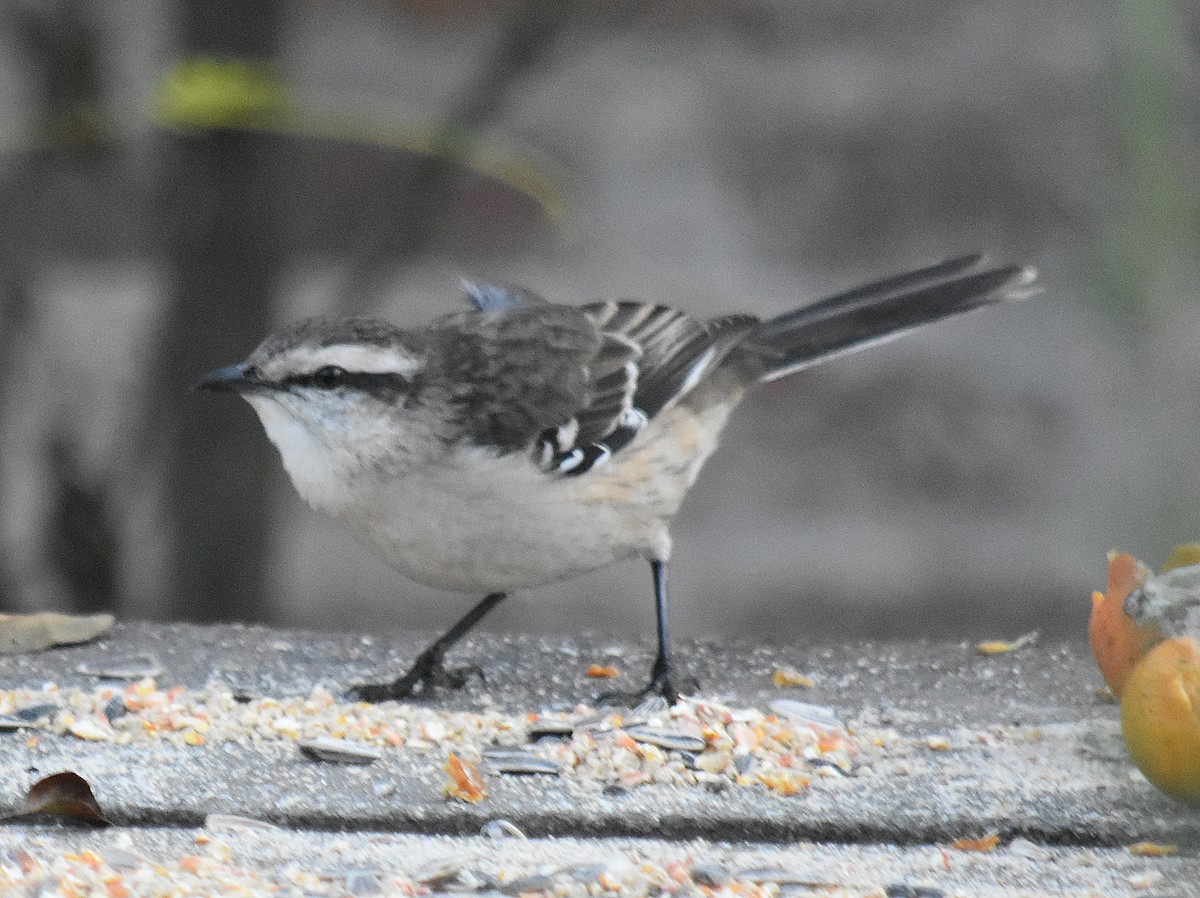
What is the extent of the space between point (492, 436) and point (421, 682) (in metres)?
0.48

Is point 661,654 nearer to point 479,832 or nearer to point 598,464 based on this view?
point 598,464

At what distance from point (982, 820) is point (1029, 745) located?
1.29 feet

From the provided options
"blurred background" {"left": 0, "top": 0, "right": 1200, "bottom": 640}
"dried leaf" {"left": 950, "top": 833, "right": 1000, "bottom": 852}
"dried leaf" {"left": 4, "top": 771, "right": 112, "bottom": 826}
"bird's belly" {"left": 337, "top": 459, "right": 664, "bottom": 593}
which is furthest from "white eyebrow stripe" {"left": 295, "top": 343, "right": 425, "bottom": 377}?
"dried leaf" {"left": 950, "top": 833, "right": 1000, "bottom": 852}

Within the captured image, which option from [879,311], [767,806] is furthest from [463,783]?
[879,311]

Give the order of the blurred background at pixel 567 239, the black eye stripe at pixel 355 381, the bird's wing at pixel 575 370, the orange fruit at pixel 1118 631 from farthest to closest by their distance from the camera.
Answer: the blurred background at pixel 567 239 < the bird's wing at pixel 575 370 < the black eye stripe at pixel 355 381 < the orange fruit at pixel 1118 631

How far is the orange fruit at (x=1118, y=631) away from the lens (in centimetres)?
248

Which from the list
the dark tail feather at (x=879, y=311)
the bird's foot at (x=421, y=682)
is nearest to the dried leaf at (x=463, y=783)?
the bird's foot at (x=421, y=682)

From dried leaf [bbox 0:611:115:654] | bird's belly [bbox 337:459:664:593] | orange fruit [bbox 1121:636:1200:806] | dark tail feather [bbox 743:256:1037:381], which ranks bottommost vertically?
dried leaf [bbox 0:611:115:654]

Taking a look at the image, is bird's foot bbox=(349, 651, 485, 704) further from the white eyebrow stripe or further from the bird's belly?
the white eyebrow stripe

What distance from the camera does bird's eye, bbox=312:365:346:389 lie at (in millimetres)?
3199

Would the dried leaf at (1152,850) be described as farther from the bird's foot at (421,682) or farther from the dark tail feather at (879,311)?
the dark tail feather at (879,311)

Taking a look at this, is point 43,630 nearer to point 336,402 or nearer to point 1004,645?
point 336,402

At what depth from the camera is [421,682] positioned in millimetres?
3254

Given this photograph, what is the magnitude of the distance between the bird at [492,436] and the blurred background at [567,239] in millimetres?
291
